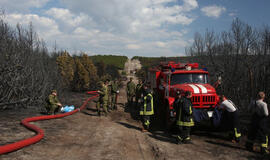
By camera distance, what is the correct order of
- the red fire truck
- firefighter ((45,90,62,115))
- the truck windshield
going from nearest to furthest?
1. the red fire truck
2. the truck windshield
3. firefighter ((45,90,62,115))

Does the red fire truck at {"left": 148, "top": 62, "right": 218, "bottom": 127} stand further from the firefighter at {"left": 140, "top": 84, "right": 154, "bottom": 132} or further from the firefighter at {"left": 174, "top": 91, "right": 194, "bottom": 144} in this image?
Answer: the firefighter at {"left": 174, "top": 91, "right": 194, "bottom": 144}

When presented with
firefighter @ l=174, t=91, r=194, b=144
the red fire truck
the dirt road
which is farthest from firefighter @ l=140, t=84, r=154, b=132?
firefighter @ l=174, t=91, r=194, b=144

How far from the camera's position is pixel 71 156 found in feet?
14.7

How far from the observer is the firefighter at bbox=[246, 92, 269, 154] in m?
4.97

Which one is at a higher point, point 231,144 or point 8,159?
point 8,159

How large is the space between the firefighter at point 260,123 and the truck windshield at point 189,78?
2776mm

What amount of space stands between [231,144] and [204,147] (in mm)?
962

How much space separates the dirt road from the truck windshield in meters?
2.08

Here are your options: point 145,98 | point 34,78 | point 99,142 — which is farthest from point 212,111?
point 34,78

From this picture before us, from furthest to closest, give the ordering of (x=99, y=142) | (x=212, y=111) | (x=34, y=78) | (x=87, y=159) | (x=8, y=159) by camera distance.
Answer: (x=34, y=78)
(x=212, y=111)
(x=99, y=142)
(x=87, y=159)
(x=8, y=159)

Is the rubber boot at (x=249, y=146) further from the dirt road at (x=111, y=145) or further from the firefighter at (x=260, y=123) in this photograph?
the dirt road at (x=111, y=145)

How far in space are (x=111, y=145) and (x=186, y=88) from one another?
135 inches

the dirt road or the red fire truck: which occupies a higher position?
the red fire truck

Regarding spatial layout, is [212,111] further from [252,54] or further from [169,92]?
[252,54]
